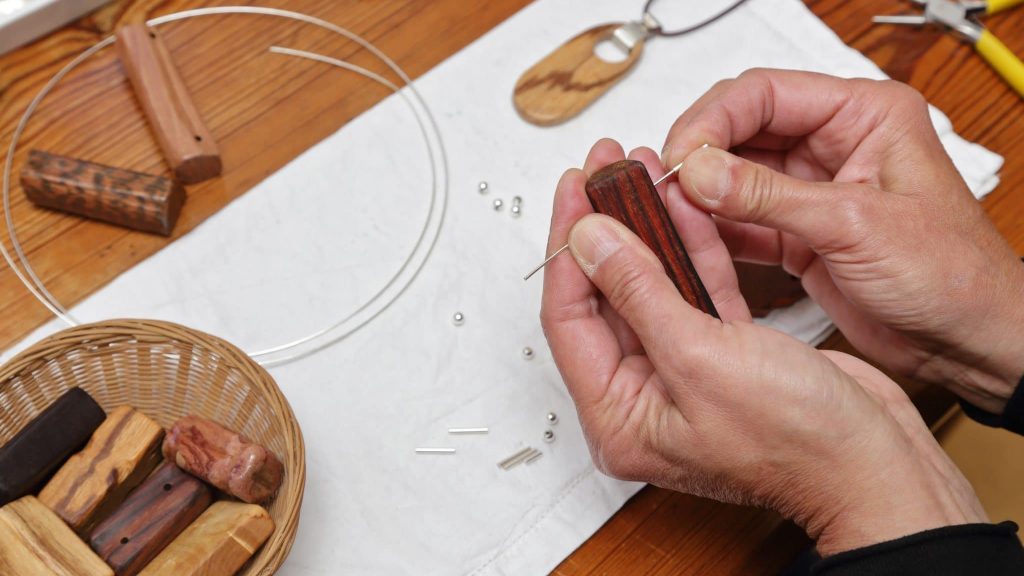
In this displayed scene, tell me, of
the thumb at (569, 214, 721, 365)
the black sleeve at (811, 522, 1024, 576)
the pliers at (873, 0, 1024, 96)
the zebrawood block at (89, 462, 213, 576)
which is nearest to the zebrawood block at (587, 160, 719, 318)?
the thumb at (569, 214, 721, 365)

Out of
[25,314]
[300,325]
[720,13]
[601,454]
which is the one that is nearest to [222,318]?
[300,325]

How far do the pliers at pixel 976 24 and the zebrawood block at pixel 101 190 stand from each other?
0.95 m

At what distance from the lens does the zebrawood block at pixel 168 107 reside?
98 centimetres

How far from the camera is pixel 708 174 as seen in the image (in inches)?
30.4

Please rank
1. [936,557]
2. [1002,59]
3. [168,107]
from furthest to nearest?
[1002,59] → [168,107] → [936,557]

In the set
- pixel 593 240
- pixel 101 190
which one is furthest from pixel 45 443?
pixel 593 240

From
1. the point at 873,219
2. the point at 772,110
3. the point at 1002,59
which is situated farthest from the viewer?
the point at 1002,59

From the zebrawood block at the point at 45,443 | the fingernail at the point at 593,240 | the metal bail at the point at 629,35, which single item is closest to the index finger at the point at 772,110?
the fingernail at the point at 593,240

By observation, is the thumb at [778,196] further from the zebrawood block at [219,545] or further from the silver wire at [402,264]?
the zebrawood block at [219,545]

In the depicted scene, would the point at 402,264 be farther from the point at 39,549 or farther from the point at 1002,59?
the point at 1002,59

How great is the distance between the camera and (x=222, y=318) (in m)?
0.96

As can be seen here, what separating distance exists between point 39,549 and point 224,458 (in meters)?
0.16

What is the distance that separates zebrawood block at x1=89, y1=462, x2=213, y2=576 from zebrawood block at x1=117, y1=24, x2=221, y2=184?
0.36m

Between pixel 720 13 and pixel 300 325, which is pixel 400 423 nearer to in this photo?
pixel 300 325
